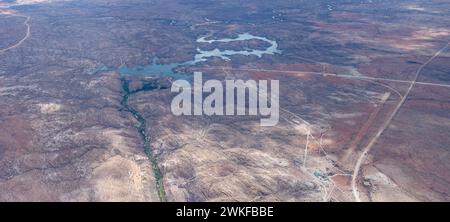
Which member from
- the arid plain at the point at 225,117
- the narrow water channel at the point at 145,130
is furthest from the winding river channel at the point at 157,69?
the arid plain at the point at 225,117

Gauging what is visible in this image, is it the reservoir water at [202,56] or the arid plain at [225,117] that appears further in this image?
the reservoir water at [202,56]

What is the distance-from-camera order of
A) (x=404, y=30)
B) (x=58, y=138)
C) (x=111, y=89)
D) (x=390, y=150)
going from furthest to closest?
(x=404, y=30) → (x=111, y=89) → (x=58, y=138) → (x=390, y=150)

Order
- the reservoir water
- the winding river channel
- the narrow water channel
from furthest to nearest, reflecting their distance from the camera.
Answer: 1. the reservoir water
2. the winding river channel
3. the narrow water channel

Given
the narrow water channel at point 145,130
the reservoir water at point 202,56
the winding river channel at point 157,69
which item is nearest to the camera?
the narrow water channel at point 145,130

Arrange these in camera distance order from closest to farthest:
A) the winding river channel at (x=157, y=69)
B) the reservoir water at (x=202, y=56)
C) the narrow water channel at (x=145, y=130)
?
the narrow water channel at (x=145, y=130), the winding river channel at (x=157, y=69), the reservoir water at (x=202, y=56)

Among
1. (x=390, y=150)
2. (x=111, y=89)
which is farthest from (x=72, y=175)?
(x=390, y=150)

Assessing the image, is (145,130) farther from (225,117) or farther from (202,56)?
(202,56)

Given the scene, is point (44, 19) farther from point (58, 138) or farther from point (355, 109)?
point (355, 109)

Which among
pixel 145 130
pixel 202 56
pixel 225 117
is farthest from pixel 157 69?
pixel 225 117

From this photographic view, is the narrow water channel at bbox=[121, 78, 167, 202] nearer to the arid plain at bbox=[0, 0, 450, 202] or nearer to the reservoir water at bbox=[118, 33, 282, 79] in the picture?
the arid plain at bbox=[0, 0, 450, 202]

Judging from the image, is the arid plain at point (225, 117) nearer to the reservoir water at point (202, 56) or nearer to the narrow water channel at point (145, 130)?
the narrow water channel at point (145, 130)

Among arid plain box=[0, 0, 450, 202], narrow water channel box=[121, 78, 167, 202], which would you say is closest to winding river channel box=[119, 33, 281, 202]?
narrow water channel box=[121, 78, 167, 202]
